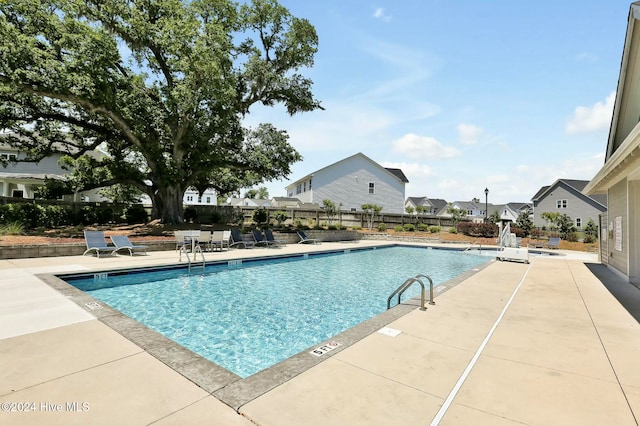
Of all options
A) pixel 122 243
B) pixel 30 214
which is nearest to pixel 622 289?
pixel 122 243

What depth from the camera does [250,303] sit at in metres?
7.09

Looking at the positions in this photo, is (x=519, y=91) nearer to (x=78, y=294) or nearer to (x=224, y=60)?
(x=224, y=60)

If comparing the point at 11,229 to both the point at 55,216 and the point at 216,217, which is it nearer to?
the point at 55,216

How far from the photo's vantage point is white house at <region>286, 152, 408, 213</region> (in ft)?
115

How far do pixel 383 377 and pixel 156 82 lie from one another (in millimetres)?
20267

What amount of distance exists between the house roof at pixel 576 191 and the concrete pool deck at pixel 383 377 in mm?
39352

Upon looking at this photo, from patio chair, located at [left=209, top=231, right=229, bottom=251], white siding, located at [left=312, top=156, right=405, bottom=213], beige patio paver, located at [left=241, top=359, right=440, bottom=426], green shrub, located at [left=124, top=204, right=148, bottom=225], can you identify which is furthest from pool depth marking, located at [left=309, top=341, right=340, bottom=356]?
white siding, located at [left=312, top=156, right=405, bottom=213]

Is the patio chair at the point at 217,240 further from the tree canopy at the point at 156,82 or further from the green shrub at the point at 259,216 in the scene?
the green shrub at the point at 259,216

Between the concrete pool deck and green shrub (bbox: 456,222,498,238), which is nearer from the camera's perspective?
the concrete pool deck

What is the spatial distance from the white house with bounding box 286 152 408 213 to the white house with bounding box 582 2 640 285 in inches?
966

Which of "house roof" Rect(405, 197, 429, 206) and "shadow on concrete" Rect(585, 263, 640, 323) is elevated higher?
"house roof" Rect(405, 197, 429, 206)

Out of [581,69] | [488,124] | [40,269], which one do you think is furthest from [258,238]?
[581,69]

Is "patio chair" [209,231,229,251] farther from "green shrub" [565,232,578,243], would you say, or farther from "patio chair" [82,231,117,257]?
"green shrub" [565,232,578,243]

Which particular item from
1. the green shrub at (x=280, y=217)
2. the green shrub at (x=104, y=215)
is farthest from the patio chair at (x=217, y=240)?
the green shrub at (x=104, y=215)
